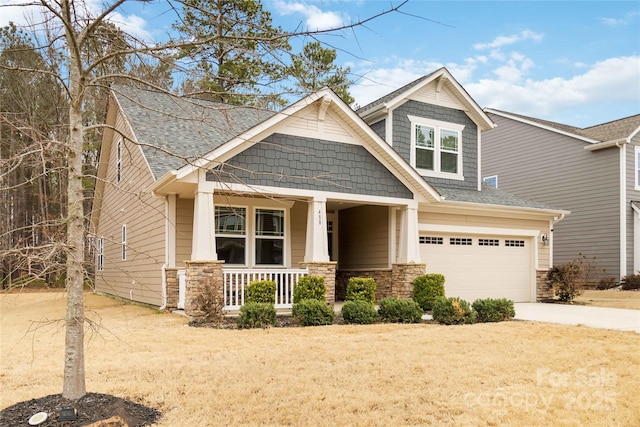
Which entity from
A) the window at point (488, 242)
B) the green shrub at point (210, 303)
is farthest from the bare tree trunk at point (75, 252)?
the window at point (488, 242)

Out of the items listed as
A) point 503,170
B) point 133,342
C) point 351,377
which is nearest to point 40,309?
point 133,342

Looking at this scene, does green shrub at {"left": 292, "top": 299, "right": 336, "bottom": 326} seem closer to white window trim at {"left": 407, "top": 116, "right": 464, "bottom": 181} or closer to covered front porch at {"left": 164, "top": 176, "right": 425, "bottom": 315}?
covered front porch at {"left": 164, "top": 176, "right": 425, "bottom": 315}

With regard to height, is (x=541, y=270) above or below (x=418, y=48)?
below

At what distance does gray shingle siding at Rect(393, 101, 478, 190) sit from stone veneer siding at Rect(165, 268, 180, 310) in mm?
7119

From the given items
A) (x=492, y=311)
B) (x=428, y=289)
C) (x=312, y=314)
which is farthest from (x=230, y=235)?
(x=492, y=311)

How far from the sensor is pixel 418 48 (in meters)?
5.65

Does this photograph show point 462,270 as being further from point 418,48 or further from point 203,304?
point 418,48

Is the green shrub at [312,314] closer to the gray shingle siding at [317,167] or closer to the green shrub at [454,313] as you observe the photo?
the green shrub at [454,313]

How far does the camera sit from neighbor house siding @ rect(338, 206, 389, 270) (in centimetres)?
1445

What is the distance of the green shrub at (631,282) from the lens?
18602 millimetres

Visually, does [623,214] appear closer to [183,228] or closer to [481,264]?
[481,264]

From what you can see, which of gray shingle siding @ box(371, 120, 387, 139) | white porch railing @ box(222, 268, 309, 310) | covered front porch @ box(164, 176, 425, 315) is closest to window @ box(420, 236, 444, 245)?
covered front porch @ box(164, 176, 425, 315)

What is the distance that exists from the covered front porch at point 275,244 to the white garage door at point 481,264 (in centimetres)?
130

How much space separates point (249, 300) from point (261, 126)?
3.57 m
